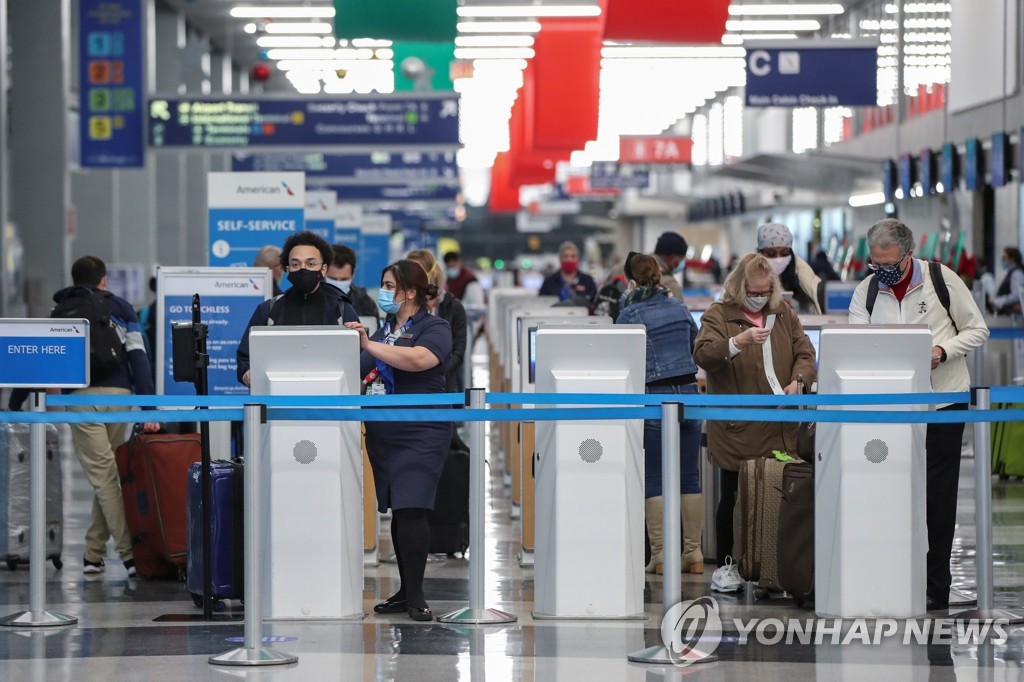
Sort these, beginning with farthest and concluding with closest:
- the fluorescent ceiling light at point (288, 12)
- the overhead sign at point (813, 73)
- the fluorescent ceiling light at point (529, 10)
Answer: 1. the fluorescent ceiling light at point (529, 10)
2. the fluorescent ceiling light at point (288, 12)
3. the overhead sign at point (813, 73)

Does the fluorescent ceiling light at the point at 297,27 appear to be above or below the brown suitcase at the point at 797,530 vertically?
above

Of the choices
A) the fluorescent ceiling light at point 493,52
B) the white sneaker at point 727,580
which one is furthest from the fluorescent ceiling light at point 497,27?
the white sneaker at point 727,580

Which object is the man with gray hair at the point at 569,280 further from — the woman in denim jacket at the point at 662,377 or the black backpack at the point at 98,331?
the black backpack at the point at 98,331

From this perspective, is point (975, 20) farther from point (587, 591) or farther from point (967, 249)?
point (587, 591)

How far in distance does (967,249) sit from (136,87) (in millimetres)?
13402

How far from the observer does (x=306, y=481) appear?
6.95 m

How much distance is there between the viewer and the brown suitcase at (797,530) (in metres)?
7.19

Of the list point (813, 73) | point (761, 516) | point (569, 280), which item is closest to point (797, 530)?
point (761, 516)

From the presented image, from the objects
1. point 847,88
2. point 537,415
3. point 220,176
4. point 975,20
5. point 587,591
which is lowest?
point 587,591

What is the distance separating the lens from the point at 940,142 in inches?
1066

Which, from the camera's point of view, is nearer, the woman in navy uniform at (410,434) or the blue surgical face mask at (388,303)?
the woman in navy uniform at (410,434)

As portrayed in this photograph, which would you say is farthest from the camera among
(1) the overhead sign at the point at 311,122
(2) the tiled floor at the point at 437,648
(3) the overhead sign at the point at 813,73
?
(1) the overhead sign at the point at 311,122

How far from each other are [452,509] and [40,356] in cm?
269

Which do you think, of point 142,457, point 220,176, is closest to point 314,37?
point 220,176
